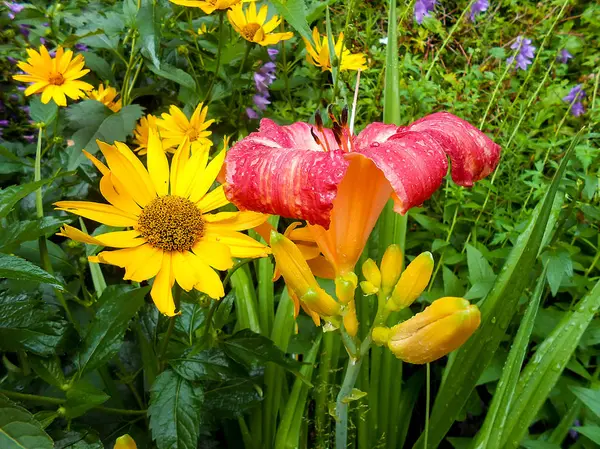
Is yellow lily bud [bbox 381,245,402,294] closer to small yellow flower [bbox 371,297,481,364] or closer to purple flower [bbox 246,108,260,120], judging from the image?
small yellow flower [bbox 371,297,481,364]

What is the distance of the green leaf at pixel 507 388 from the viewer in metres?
0.71

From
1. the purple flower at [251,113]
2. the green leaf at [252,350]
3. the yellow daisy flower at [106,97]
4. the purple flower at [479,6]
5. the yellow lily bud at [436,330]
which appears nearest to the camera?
the yellow lily bud at [436,330]

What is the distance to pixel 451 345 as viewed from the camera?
48cm

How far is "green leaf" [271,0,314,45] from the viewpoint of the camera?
736 millimetres

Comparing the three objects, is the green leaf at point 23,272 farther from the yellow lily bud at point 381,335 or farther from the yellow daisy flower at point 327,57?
the yellow daisy flower at point 327,57

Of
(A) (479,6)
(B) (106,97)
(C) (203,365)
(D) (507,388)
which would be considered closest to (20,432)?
(C) (203,365)

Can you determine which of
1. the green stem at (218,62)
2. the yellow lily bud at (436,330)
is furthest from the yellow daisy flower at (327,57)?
the yellow lily bud at (436,330)

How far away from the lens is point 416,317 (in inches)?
19.8

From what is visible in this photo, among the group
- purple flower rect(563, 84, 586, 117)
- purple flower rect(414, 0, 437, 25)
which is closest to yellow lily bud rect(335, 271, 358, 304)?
purple flower rect(563, 84, 586, 117)

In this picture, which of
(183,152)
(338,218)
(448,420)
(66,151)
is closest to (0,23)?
(66,151)

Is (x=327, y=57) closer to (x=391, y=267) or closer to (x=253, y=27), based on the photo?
(x=253, y=27)

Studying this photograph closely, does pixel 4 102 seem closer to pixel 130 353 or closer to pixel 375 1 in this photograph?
pixel 130 353

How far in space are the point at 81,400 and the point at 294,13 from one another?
23.5 inches

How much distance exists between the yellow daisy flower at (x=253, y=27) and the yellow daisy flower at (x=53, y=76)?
1.04ft
